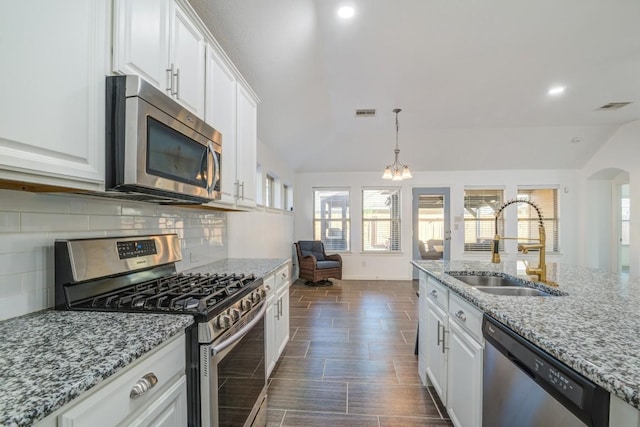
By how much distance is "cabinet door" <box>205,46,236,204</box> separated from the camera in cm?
177

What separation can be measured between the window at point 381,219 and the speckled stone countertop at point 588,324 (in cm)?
477

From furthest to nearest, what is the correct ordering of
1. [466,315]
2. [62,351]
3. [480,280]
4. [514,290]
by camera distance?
[480,280]
[514,290]
[466,315]
[62,351]

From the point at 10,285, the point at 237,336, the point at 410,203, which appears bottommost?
the point at 237,336

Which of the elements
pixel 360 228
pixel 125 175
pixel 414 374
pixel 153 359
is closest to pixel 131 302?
pixel 153 359

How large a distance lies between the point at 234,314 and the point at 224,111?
1.37 meters

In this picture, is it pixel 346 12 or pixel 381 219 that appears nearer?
pixel 346 12

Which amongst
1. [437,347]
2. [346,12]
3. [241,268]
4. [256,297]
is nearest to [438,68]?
[346,12]

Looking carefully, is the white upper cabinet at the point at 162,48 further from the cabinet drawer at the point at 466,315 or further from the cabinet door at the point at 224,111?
the cabinet drawer at the point at 466,315

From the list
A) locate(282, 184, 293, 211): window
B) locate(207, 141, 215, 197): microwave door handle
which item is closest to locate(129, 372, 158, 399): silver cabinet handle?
locate(207, 141, 215, 197): microwave door handle

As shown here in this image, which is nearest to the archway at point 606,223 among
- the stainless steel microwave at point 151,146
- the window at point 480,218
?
the window at point 480,218

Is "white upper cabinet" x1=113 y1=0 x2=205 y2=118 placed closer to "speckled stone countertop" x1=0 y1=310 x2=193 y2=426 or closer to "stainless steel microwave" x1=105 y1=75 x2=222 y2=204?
"stainless steel microwave" x1=105 y1=75 x2=222 y2=204

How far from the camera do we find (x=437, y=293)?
198 centimetres

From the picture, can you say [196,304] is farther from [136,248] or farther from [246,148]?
[246,148]

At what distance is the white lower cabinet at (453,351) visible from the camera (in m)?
1.37
